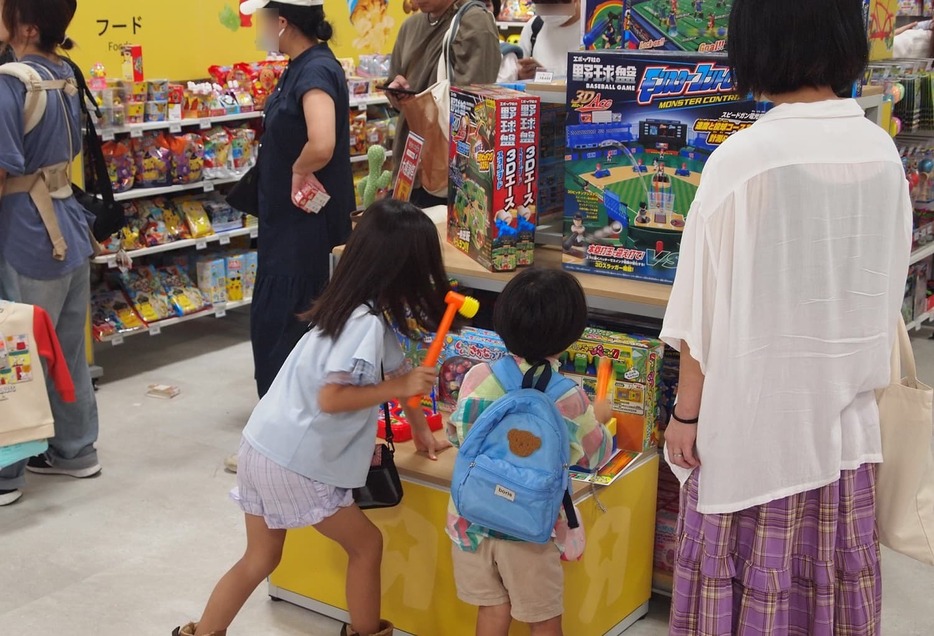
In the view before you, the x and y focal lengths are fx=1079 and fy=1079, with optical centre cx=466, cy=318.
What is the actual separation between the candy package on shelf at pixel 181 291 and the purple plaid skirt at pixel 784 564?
13.5 ft

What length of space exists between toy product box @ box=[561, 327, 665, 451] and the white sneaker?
222 cm

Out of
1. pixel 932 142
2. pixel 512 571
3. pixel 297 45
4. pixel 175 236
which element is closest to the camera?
pixel 512 571

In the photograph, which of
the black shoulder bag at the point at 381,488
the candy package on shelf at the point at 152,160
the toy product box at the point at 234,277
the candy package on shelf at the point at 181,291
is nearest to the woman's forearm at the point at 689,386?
the black shoulder bag at the point at 381,488

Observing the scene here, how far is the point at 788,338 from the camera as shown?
1937 mm

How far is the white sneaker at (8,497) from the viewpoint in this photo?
153 inches

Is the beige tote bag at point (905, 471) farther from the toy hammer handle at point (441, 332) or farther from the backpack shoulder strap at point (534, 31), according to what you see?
the backpack shoulder strap at point (534, 31)

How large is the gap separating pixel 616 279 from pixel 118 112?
3.23 meters

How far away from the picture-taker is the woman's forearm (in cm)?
200

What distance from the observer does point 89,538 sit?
3652 mm

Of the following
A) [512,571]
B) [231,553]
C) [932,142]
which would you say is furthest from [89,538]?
[932,142]

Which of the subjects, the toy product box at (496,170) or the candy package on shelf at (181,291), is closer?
the toy product box at (496,170)

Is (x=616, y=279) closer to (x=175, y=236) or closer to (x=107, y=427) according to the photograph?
(x=107, y=427)

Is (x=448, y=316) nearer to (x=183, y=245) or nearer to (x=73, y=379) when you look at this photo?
(x=73, y=379)

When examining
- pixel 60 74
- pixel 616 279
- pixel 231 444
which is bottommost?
pixel 231 444
